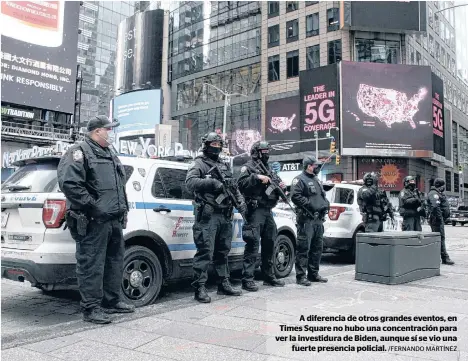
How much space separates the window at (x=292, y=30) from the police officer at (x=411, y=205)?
37403 millimetres

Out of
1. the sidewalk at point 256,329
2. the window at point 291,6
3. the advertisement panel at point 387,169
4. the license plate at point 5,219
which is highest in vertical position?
the window at point 291,6

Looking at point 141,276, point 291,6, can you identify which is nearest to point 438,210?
point 141,276

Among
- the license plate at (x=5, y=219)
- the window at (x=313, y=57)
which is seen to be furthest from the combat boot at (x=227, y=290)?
the window at (x=313, y=57)

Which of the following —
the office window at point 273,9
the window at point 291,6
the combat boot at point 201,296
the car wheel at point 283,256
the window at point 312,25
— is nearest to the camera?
the combat boot at point 201,296

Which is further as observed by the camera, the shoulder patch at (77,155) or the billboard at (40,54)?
the billboard at (40,54)

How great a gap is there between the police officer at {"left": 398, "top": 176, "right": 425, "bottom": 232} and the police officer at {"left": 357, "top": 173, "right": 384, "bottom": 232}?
767 millimetres

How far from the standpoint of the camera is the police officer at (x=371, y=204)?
27.5ft

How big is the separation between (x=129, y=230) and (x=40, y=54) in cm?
3408

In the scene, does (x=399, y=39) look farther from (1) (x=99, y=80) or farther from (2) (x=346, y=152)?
(1) (x=99, y=80)

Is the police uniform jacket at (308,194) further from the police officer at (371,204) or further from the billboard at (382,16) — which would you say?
the billboard at (382,16)

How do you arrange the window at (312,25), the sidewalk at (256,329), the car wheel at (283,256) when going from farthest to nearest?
the window at (312,25)
the car wheel at (283,256)
the sidewalk at (256,329)

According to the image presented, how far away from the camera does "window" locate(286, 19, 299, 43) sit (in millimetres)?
43812

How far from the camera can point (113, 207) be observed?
438cm

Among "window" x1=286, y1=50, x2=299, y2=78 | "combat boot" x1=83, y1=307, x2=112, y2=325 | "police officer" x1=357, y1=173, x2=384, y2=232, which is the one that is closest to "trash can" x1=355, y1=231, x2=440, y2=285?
"police officer" x1=357, y1=173, x2=384, y2=232
